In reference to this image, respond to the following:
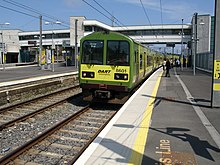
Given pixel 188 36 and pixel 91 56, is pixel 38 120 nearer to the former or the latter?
pixel 91 56

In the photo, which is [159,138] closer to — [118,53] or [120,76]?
[120,76]

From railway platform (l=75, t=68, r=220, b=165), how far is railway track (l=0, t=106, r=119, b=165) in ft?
1.84

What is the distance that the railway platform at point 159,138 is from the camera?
4738 millimetres

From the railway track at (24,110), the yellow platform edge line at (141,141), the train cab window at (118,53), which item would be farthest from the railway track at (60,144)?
the train cab window at (118,53)

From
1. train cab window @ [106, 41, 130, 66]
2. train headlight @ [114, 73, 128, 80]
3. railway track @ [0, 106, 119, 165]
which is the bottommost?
railway track @ [0, 106, 119, 165]

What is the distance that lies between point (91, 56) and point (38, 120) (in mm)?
3397

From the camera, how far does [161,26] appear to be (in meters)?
68.7

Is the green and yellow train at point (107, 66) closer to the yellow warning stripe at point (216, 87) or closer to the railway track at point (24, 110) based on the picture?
the railway track at point (24, 110)

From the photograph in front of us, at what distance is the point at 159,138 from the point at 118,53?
5.17 m

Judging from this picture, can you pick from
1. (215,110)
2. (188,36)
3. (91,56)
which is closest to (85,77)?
(91,56)

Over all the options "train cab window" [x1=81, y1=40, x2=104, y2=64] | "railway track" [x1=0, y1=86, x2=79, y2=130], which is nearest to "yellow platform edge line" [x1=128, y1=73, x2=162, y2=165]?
"train cab window" [x1=81, y1=40, x2=104, y2=64]

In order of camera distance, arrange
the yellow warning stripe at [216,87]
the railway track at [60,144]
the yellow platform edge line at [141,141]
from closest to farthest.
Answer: the yellow platform edge line at [141,141] → the railway track at [60,144] → the yellow warning stripe at [216,87]

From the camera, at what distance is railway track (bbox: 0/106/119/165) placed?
540cm

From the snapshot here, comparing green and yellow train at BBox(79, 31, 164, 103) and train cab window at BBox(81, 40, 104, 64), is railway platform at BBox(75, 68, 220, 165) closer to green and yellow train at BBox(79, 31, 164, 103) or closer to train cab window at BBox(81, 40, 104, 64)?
green and yellow train at BBox(79, 31, 164, 103)
